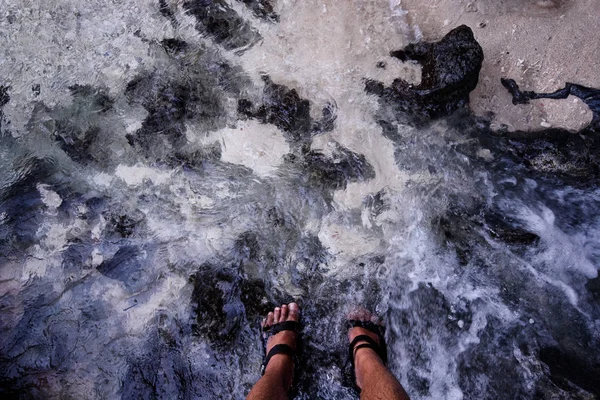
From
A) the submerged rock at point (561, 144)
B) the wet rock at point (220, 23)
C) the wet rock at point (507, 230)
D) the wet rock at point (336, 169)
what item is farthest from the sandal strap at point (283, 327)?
the wet rock at point (220, 23)

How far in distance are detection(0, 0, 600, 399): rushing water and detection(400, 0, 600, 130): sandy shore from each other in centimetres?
24

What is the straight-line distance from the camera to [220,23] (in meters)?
3.74

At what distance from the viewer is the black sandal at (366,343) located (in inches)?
128

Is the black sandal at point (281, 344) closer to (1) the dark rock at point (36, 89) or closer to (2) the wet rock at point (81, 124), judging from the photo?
(2) the wet rock at point (81, 124)

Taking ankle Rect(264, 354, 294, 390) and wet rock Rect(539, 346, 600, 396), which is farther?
ankle Rect(264, 354, 294, 390)

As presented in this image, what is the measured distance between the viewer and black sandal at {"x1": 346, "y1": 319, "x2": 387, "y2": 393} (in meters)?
3.26

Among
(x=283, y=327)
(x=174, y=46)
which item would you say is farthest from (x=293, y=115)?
(x=283, y=327)

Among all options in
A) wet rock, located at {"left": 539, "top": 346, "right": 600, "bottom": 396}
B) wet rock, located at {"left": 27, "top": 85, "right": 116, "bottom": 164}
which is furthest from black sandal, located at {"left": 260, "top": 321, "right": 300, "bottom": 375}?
wet rock, located at {"left": 27, "top": 85, "right": 116, "bottom": 164}

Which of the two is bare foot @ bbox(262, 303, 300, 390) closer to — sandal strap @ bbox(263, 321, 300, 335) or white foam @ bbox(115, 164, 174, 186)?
sandal strap @ bbox(263, 321, 300, 335)

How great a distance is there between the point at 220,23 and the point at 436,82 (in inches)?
87.8

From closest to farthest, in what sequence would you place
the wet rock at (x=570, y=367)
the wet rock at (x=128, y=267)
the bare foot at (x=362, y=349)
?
the wet rock at (x=570, y=367)
the bare foot at (x=362, y=349)
the wet rock at (x=128, y=267)

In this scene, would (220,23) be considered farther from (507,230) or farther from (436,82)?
(507,230)

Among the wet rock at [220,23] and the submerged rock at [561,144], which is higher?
the submerged rock at [561,144]

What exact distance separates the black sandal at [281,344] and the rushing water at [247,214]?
0.38 ft
